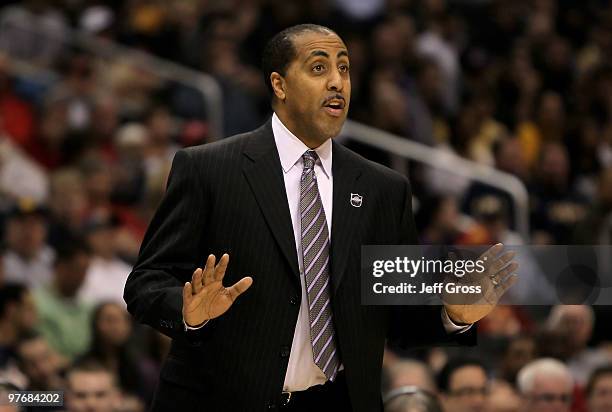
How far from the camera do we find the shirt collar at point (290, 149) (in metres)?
3.54

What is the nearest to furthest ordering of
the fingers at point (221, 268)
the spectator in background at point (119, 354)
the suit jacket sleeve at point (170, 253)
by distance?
the fingers at point (221, 268)
the suit jacket sleeve at point (170, 253)
the spectator in background at point (119, 354)

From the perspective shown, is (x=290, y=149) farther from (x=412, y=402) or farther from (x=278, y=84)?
(x=412, y=402)

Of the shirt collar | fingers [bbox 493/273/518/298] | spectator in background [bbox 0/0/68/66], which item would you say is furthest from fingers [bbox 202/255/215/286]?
spectator in background [bbox 0/0/68/66]

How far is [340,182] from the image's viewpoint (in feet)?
11.7

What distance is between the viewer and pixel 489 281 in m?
3.34

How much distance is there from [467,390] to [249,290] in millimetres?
2382

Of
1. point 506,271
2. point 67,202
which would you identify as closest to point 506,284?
point 506,271

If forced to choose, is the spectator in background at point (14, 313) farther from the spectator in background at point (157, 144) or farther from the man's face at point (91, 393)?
the spectator in background at point (157, 144)

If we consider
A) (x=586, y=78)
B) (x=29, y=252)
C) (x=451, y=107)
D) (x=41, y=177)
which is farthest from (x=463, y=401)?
(x=586, y=78)

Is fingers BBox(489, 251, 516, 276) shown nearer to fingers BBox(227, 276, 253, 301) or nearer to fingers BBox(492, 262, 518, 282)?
fingers BBox(492, 262, 518, 282)

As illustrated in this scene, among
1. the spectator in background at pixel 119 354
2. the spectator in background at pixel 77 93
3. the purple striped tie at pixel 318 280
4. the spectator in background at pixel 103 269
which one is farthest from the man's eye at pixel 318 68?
the spectator in background at pixel 77 93

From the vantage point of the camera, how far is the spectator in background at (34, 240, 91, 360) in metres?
7.33

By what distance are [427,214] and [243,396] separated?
5.67 m

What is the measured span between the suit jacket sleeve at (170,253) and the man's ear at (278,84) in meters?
0.32
